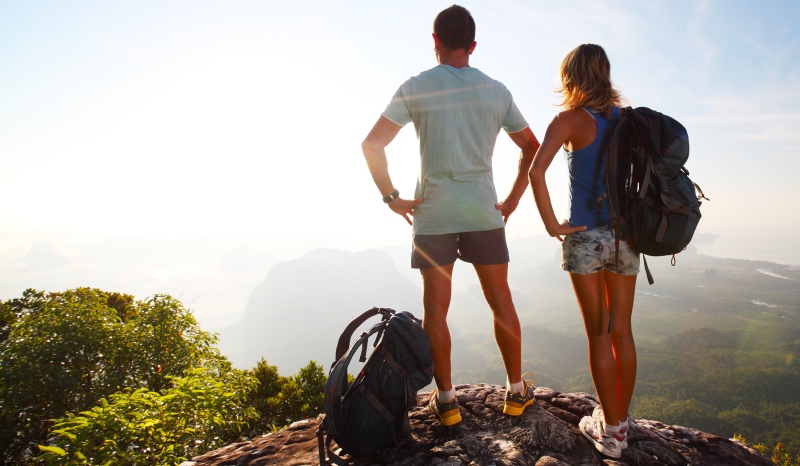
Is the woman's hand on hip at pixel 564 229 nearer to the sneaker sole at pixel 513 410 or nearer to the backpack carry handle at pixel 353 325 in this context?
the backpack carry handle at pixel 353 325

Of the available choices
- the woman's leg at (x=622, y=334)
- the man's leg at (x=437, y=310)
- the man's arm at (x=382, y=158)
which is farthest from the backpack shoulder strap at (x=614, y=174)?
the man's arm at (x=382, y=158)

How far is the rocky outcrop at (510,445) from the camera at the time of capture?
9.87 feet

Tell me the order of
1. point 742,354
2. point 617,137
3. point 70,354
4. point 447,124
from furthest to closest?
1. point 742,354
2. point 70,354
3. point 447,124
4. point 617,137

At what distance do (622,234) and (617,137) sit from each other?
2.38 feet

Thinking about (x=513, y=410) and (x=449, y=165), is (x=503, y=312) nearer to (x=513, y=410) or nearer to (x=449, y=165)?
(x=513, y=410)

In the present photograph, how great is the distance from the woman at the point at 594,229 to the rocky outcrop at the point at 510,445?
297 millimetres

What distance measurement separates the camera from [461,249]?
3.20 metres

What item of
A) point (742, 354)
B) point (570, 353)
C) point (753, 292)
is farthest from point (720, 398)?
point (753, 292)

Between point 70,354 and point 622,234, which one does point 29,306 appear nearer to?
point 70,354

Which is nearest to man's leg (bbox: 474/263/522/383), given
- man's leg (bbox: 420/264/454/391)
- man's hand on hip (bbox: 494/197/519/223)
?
man's leg (bbox: 420/264/454/391)

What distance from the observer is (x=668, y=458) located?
3.14m

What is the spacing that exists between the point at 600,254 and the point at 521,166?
101cm

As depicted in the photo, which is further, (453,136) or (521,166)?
(521,166)

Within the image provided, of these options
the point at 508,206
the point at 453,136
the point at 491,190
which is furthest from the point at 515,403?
the point at 453,136
